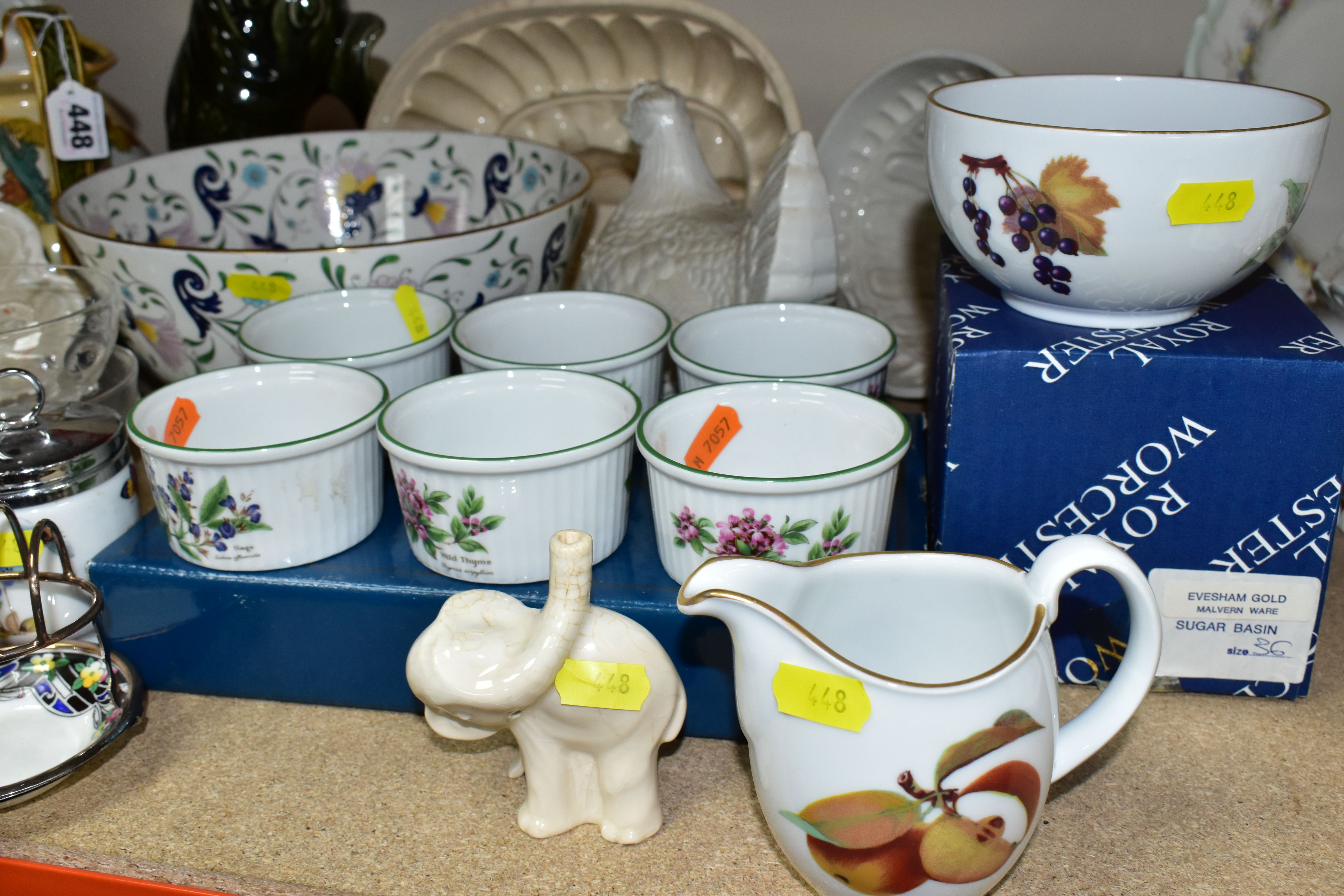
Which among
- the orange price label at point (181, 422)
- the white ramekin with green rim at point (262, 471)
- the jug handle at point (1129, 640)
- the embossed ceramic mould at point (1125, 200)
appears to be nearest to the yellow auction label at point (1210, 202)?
the embossed ceramic mould at point (1125, 200)

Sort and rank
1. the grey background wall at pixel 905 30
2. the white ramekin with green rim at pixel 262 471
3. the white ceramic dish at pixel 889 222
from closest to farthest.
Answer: the white ramekin with green rim at pixel 262 471 < the white ceramic dish at pixel 889 222 < the grey background wall at pixel 905 30

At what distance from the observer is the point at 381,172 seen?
140cm

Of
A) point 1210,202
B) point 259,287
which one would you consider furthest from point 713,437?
point 259,287

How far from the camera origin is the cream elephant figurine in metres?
0.64

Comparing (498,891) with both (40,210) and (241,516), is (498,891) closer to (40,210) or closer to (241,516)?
(241,516)

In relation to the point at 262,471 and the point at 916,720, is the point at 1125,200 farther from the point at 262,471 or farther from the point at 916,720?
the point at 262,471

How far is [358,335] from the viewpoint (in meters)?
1.10

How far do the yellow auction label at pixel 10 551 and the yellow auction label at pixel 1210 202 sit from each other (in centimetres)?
89

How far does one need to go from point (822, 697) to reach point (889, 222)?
Result: 81cm

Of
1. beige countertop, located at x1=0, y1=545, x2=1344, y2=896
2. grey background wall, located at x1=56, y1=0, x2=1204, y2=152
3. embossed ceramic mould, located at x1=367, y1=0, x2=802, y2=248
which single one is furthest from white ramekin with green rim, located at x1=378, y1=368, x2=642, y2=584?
grey background wall, located at x1=56, y1=0, x2=1204, y2=152

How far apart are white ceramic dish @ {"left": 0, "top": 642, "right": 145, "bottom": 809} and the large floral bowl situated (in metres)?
0.35

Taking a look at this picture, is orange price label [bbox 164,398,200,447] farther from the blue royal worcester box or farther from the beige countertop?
the blue royal worcester box

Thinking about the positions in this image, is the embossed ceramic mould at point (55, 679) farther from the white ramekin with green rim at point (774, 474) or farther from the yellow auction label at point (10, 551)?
the white ramekin with green rim at point (774, 474)

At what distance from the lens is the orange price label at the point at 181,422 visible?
35.3 inches
